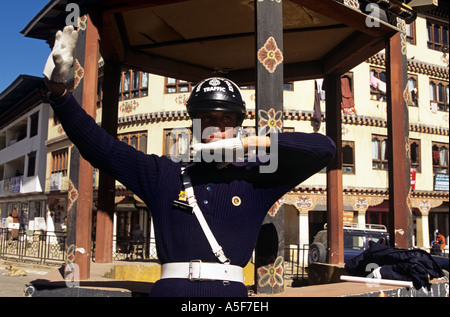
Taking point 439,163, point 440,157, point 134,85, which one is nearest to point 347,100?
point 440,157

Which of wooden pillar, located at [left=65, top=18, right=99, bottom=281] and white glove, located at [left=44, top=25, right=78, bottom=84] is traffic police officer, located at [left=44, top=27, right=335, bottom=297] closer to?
white glove, located at [left=44, top=25, right=78, bottom=84]

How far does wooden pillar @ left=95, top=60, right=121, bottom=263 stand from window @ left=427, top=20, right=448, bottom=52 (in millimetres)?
26677

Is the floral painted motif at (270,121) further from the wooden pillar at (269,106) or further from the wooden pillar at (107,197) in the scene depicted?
the wooden pillar at (107,197)

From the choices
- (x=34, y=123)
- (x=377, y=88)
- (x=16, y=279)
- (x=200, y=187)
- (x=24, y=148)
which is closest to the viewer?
(x=200, y=187)

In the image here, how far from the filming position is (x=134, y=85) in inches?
1041

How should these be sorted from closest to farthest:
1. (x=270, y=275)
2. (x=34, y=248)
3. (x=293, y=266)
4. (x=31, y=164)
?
Answer: (x=270, y=275) < (x=293, y=266) < (x=34, y=248) < (x=31, y=164)

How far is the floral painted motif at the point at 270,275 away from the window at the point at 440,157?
26982 millimetres

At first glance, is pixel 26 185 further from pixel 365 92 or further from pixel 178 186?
pixel 178 186

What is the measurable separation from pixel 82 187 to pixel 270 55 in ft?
8.82

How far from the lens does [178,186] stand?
2855 mm

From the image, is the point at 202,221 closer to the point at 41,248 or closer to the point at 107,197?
the point at 107,197

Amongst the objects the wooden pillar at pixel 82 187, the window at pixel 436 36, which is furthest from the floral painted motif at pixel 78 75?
the window at pixel 436 36

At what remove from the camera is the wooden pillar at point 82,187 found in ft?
17.4

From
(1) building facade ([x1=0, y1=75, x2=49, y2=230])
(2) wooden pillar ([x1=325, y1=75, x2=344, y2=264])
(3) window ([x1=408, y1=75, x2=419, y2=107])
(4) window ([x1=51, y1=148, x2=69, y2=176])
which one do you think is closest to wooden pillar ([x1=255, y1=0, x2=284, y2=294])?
(2) wooden pillar ([x1=325, y1=75, x2=344, y2=264])
